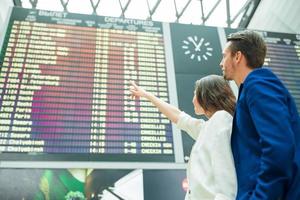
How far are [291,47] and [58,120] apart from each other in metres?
3.40

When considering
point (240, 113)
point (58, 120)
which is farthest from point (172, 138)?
point (240, 113)

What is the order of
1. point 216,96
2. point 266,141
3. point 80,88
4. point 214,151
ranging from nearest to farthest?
1. point 266,141
2. point 214,151
3. point 216,96
4. point 80,88

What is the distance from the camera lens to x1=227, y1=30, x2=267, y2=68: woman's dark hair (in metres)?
1.74

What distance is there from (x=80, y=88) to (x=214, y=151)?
7.92 feet

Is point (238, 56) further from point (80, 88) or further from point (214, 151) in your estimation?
point (80, 88)

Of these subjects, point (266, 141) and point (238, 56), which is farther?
point (238, 56)

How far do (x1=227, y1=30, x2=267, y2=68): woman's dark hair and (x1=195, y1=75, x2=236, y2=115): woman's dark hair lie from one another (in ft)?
0.74

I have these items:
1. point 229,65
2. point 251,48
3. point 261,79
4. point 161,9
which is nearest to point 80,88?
point 229,65

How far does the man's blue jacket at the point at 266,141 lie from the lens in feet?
4.04

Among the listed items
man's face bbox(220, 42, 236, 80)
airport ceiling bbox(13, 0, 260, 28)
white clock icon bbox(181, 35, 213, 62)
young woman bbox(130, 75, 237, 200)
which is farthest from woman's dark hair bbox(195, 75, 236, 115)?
airport ceiling bbox(13, 0, 260, 28)

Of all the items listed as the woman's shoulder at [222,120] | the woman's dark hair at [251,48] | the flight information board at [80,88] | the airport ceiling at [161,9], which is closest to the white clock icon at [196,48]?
the flight information board at [80,88]

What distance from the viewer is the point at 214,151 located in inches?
62.1

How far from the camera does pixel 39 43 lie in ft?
12.8

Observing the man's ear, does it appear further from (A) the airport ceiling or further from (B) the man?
(A) the airport ceiling
